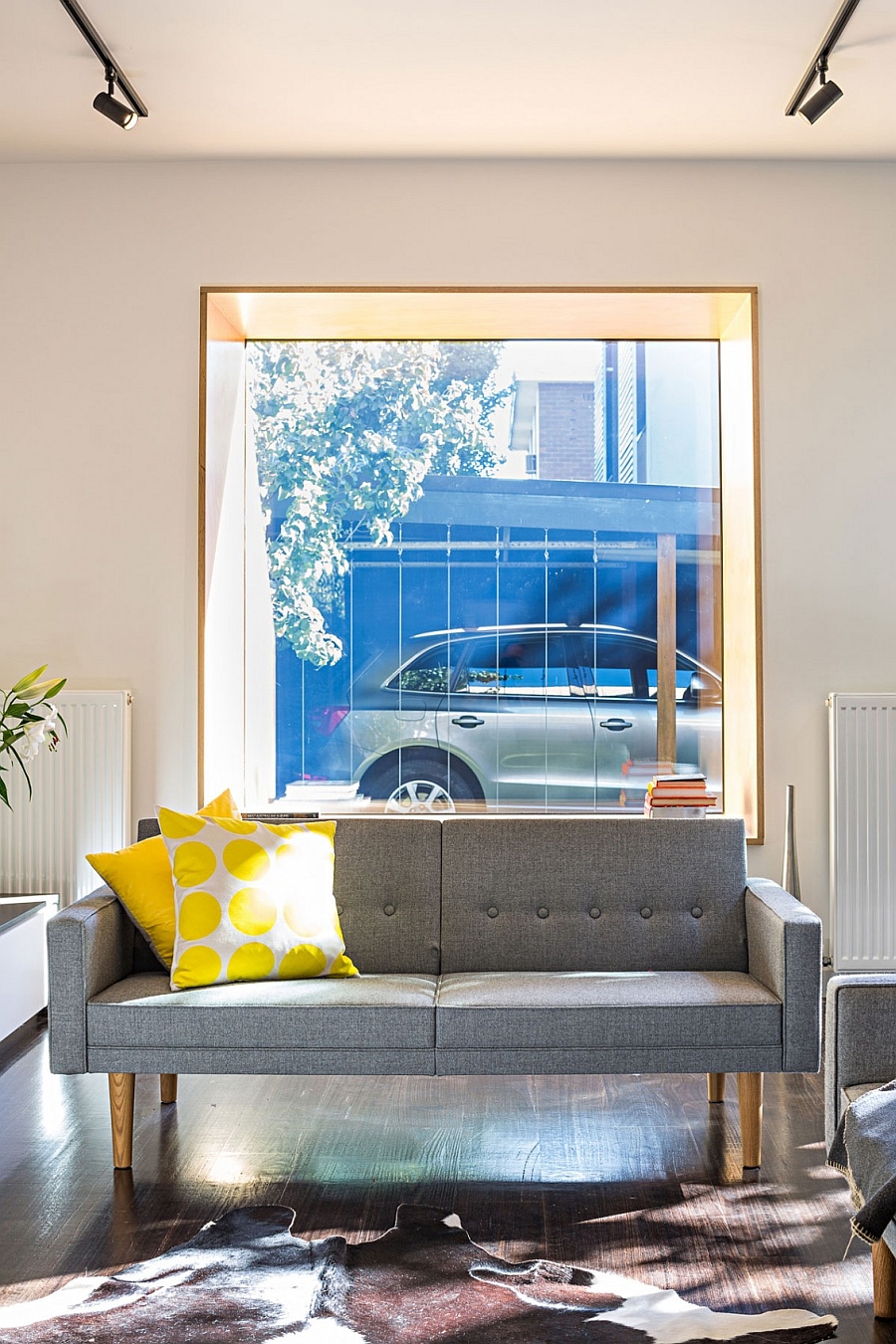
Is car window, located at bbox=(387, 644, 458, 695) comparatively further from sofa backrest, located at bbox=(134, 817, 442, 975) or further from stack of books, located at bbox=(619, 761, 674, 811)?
sofa backrest, located at bbox=(134, 817, 442, 975)

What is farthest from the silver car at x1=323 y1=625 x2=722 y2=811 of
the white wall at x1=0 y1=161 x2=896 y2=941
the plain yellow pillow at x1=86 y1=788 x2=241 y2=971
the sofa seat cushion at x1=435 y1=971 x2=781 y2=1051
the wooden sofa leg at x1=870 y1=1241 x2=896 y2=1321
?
the wooden sofa leg at x1=870 y1=1241 x2=896 y2=1321

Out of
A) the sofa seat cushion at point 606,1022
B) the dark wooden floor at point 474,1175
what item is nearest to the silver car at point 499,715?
the dark wooden floor at point 474,1175

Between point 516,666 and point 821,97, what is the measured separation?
2488mm

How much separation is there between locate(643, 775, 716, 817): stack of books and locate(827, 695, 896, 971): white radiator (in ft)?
2.92

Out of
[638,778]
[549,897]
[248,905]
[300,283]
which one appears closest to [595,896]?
[549,897]

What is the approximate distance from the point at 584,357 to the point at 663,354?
1.12 feet

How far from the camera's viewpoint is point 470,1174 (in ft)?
10.00

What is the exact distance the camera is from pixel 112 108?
4.12 meters

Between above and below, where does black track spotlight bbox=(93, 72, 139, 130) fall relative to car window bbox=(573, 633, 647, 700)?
above

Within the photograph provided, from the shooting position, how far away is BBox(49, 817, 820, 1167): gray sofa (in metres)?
3.04

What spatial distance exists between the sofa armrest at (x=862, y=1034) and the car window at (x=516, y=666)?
2.97 m

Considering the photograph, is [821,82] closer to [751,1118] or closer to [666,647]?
[666,647]

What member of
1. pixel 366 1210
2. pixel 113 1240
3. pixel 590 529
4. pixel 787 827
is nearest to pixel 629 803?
pixel 787 827

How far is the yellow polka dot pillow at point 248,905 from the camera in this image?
326 centimetres
